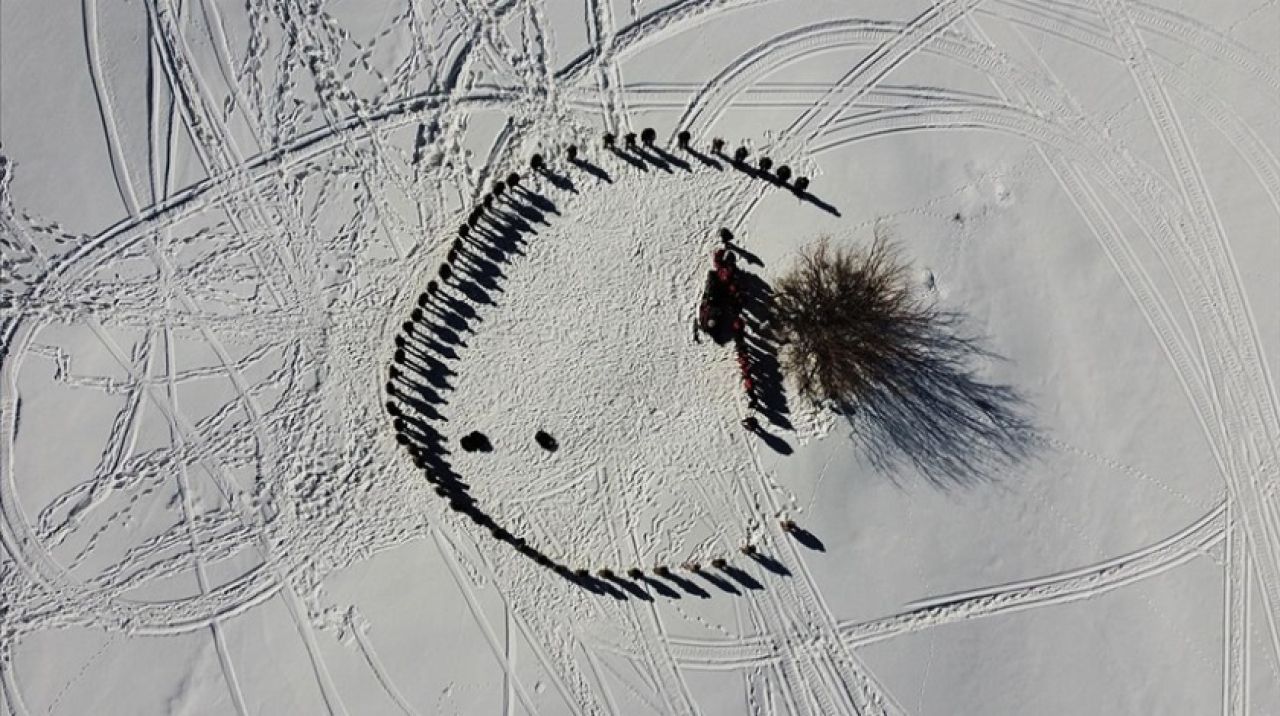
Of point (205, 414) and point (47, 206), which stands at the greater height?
point (47, 206)

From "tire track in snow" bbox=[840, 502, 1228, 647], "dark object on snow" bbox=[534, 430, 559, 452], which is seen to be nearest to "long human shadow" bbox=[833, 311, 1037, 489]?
"tire track in snow" bbox=[840, 502, 1228, 647]

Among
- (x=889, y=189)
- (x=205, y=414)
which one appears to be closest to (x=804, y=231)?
(x=889, y=189)

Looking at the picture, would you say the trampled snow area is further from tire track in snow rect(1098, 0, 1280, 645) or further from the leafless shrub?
the leafless shrub

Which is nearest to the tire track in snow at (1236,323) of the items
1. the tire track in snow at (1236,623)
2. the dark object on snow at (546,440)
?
the tire track in snow at (1236,623)

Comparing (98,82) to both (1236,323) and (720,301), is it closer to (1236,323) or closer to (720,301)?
(720,301)

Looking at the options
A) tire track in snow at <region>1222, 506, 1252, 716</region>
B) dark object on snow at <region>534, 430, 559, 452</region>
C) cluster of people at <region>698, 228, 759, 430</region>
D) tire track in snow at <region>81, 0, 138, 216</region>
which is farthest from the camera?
tire track in snow at <region>81, 0, 138, 216</region>

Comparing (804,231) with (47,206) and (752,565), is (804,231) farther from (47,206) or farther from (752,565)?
(47,206)
